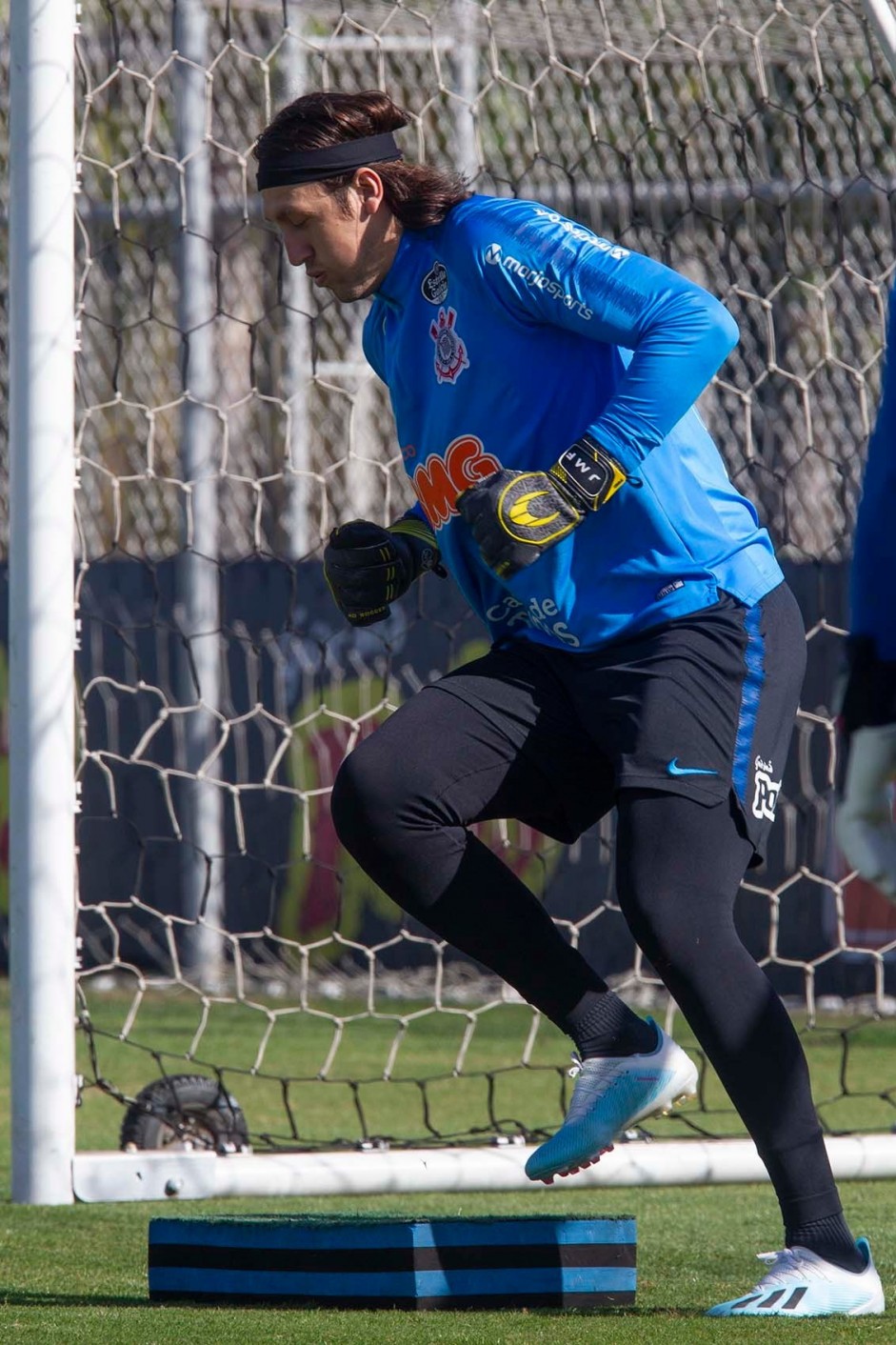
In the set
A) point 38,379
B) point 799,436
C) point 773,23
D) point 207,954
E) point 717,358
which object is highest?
point 773,23

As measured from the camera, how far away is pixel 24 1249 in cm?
329

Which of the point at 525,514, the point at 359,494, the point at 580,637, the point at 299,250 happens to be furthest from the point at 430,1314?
the point at 359,494

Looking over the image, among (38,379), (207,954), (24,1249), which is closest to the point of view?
(24,1249)

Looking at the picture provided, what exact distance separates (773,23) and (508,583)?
3.15 meters

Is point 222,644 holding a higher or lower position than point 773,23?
lower

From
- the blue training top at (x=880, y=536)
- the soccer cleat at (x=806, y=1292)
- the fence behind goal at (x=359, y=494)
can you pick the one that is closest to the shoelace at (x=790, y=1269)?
the soccer cleat at (x=806, y=1292)

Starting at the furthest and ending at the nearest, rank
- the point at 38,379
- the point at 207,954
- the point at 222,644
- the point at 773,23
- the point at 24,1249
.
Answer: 1. the point at 222,644
2. the point at 207,954
3. the point at 773,23
4. the point at 38,379
5. the point at 24,1249

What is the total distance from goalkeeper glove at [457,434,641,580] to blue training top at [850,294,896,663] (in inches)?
39.8

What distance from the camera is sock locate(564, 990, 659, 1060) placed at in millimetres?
2771

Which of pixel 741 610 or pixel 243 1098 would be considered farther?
pixel 243 1098

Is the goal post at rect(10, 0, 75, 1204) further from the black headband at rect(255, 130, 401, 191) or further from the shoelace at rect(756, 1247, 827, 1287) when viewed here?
the shoelace at rect(756, 1247, 827, 1287)

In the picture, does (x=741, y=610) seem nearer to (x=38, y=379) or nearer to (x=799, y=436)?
(x=38, y=379)

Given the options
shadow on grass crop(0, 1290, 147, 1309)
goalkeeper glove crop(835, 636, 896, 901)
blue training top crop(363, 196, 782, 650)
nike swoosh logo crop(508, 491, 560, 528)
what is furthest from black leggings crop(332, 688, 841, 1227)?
goalkeeper glove crop(835, 636, 896, 901)

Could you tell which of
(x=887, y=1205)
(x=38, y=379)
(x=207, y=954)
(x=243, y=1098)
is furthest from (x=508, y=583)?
(x=207, y=954)
